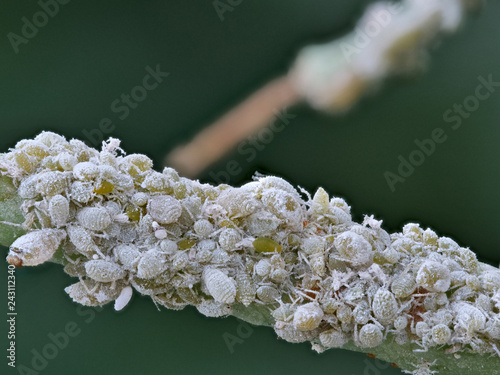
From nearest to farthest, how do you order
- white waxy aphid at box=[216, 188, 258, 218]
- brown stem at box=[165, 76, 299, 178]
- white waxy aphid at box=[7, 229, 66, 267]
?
white waxy aphid at box=[7, 229, 66, 267]
white waxy aphid at box=[216, 188, 258, 218]
brown stem at box=[165, 76, 299, 178]

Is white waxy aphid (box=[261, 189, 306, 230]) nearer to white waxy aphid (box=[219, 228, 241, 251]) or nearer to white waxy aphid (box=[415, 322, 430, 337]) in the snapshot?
white waxy aphid (box=[219, 228, 241, 251])

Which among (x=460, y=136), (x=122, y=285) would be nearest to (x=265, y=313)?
(x=122, y=285)

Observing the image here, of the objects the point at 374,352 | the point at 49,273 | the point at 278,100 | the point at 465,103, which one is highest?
the point at 278,100

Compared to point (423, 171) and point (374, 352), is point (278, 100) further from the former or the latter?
point (374, 352)

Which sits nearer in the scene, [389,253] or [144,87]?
[389,253]

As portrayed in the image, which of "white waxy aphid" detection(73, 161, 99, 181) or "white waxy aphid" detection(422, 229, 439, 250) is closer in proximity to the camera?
"white waxy aphid" detection(73, 161, 99, 181)

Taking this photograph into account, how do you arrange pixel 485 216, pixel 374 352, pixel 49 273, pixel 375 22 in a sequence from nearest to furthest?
pixel 374 352 < pixel 49 273 < pixel 485 216 < pixel 375 22

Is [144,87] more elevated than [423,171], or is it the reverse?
[144,87]

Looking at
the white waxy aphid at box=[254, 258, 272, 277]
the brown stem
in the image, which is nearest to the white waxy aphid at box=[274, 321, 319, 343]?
the white waxy aphid at box=[254, 258, 272, 277]
